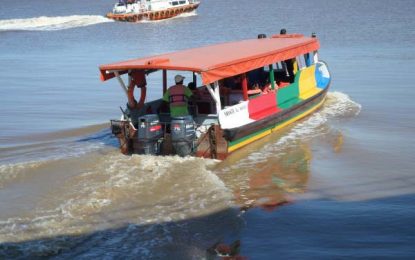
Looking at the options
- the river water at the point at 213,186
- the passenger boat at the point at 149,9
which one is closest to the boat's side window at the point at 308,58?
the river water at the point at 213,186

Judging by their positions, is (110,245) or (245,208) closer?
(110,245)

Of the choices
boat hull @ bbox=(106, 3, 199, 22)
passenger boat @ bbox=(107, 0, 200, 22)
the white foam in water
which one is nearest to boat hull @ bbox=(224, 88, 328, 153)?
the white foam in water

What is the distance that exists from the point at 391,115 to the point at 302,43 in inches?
110

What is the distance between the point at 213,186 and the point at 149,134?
84.1 inches

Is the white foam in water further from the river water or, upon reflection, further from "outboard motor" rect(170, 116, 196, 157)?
"outboard motor" rect(170, 116, 196, 157)

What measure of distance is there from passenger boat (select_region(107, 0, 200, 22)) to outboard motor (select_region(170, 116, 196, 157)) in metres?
47.3

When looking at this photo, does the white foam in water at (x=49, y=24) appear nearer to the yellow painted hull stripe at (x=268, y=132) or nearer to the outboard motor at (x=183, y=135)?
the yellow painted hull stripe at (x=268, y=132)

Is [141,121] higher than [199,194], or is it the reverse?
[141,121]

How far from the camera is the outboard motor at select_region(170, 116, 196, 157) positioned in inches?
435

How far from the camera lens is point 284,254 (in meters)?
7.36

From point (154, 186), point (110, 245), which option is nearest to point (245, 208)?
A: point (154, 186)

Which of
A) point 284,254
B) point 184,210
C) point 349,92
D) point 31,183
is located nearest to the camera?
point 284,254

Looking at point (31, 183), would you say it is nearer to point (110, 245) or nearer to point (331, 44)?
point (110, 245)

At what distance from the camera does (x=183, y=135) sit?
11.0 metres
